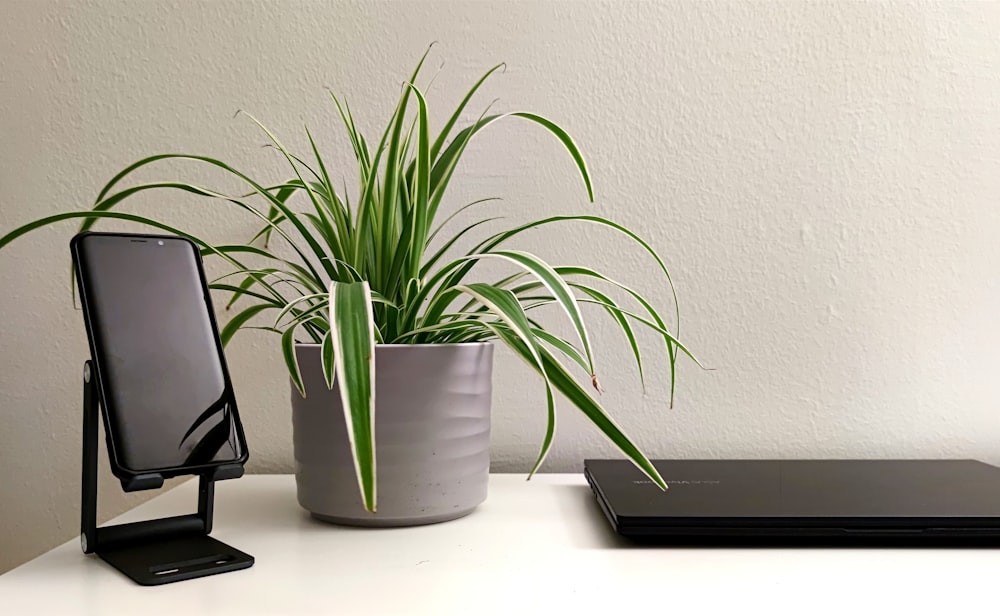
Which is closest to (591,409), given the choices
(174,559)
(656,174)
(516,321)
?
(516,321)

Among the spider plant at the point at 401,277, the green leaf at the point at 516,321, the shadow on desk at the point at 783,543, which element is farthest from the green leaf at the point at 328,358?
the shadow on desk at the point at 783,543

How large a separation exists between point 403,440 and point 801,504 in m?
0.32

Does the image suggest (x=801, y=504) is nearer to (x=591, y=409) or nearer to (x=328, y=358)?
(x=591, y=409)

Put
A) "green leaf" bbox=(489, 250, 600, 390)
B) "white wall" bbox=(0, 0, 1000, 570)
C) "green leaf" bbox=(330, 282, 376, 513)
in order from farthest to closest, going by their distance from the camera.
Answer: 1. "white wall" bbox=(0, 0, 1000, 570)
2. "green leaf" bbox=(489, 250, 600, 390)
3. "green leaf" bbox=(330, 282, 376, 513)

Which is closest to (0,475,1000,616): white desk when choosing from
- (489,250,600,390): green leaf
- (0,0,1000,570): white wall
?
(489,250,600,390): green leaf

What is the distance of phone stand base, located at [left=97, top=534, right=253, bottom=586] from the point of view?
474mm

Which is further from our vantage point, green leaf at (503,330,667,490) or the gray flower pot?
the gray flower pot

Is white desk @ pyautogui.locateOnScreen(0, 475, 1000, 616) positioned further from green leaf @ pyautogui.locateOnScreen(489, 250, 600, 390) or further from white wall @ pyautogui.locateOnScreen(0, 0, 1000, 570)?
white wall @ pyautogui.locateOnScreen(0, 0, 1000, 570)

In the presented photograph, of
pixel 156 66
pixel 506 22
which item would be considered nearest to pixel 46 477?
pixel 156 66

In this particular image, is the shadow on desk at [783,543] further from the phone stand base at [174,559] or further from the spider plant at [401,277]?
the phone stand base at [174,559]

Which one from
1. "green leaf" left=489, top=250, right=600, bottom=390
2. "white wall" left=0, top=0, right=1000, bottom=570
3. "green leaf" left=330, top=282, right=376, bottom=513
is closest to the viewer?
"green leaf" left=330, top=282, right=376, bottom=513

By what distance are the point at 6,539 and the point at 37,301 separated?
28 centimetres

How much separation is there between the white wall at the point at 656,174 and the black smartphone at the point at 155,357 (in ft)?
0.99

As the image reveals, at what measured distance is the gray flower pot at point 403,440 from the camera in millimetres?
589
